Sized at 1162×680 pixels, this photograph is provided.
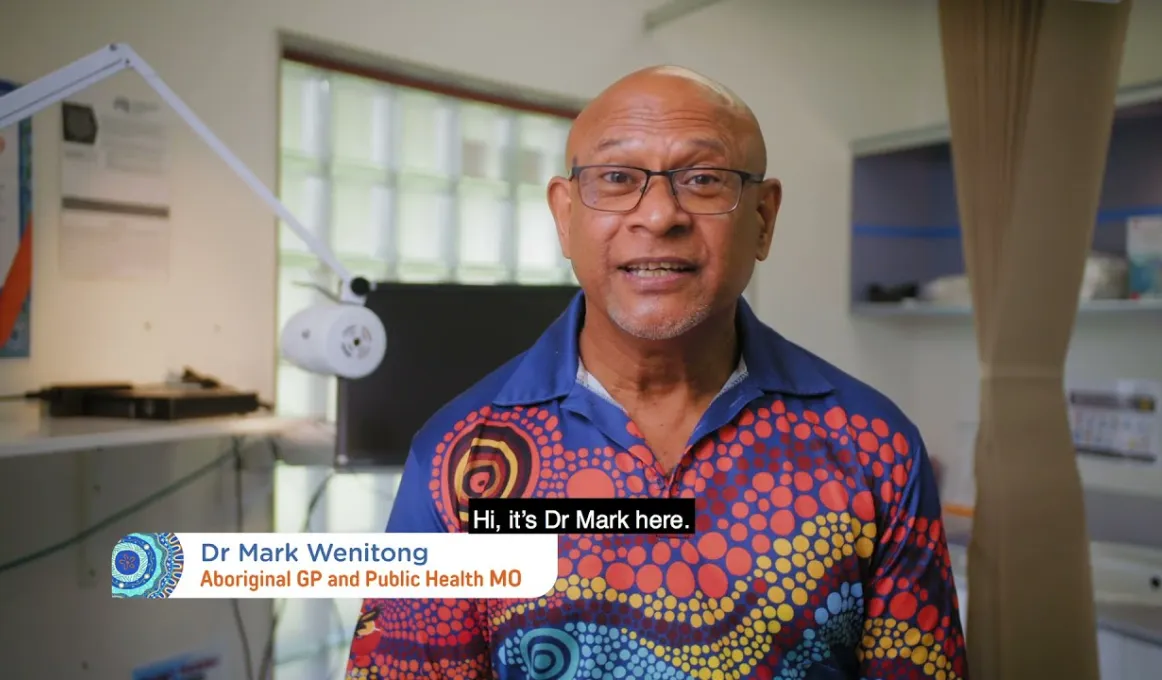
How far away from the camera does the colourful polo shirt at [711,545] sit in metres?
0.76

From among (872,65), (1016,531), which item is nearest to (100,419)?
(1016,531)

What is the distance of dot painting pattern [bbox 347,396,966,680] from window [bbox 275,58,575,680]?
0.26m

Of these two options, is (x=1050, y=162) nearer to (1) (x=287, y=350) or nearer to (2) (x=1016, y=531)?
(2) (x=1016, y=531)

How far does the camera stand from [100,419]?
96cm

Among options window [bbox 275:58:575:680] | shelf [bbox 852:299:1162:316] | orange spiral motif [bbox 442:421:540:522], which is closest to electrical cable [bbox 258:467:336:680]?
window [bbox 275:58:575:680]

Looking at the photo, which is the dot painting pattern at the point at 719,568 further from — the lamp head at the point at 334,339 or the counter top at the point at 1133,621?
the counter top at the point at 1133,621

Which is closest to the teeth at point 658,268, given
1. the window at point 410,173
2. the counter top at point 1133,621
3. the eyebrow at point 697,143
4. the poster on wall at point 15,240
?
the eyebrow at point 697,143

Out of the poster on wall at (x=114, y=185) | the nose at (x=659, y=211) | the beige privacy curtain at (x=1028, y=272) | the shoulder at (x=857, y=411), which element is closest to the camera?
the nose at (x=659, y=211)

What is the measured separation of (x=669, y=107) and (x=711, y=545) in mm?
411

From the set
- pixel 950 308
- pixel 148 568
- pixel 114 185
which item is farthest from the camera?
pixel 950 308

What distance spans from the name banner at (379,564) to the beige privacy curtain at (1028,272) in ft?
2.47
